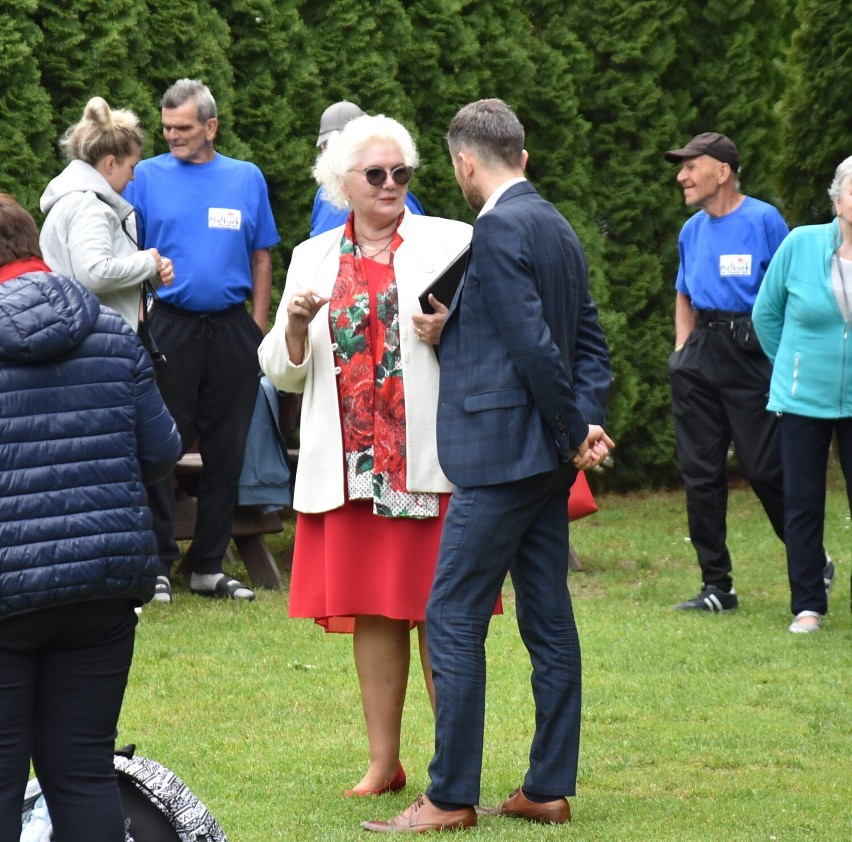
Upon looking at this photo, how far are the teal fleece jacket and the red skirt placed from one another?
2.96 meters

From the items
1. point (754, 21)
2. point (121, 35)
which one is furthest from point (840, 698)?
point (754, 21)

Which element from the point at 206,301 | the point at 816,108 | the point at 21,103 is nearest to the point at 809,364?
the point at 206,301

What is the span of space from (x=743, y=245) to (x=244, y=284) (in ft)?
8.35

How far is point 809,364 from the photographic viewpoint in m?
7.20

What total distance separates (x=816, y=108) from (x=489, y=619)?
348 inches

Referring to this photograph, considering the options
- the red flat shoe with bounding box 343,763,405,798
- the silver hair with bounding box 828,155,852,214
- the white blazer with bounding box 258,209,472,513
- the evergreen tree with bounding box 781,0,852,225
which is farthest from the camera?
the evergreen tree with bounding box 781,0,852,225

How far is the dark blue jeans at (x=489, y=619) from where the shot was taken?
448cm

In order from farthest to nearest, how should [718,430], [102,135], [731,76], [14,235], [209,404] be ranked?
[731,76] → [209,404] → [718,430] → [102,135] → [14,235]

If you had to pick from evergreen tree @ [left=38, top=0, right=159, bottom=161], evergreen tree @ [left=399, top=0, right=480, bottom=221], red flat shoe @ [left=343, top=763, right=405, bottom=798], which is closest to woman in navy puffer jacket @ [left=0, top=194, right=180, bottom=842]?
red flat shoe @ [left=343, top=763, right=405, bottom=798]

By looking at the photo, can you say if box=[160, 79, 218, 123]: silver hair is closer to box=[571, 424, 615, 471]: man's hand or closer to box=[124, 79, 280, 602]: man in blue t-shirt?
box=[124, 79, 280, 602]: man in blue t-shirt

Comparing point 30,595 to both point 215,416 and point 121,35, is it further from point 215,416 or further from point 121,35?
point 121,35

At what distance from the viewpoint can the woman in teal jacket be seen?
7.11m

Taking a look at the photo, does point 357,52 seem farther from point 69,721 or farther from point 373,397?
point 69,721

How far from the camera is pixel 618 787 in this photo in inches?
202
